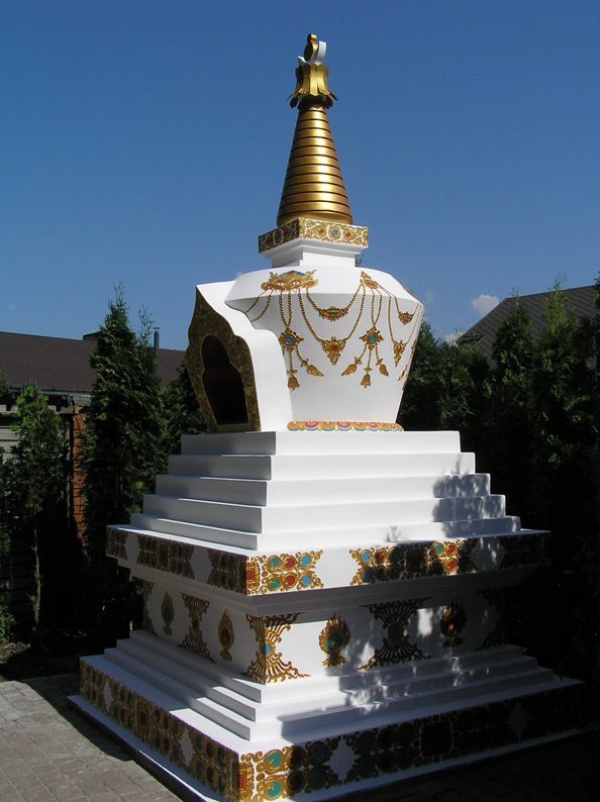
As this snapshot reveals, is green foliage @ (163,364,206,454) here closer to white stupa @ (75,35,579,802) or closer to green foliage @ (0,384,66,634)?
green foliage @ (0,384,66,634)

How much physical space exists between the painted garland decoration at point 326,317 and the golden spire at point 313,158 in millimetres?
812

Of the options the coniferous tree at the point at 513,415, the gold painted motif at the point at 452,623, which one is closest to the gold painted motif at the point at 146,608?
the gold painted motif at the point at 452,623

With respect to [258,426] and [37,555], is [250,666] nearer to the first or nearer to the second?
[258,426]

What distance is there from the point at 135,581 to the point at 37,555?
1.51 m

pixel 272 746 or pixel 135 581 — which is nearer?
pixel 272 746

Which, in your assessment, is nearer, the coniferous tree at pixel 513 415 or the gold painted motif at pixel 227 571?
the gold painted motif at pixel 227 571

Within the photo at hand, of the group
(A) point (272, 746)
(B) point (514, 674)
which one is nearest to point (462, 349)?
(B) point (514, 674)

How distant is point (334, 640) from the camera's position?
6316mm

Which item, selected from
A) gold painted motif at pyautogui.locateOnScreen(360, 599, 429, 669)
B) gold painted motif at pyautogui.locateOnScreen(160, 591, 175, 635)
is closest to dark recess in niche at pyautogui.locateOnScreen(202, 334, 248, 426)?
gold painted motif at pyautogui.locateOnScreen(160, 591, 175, 635)

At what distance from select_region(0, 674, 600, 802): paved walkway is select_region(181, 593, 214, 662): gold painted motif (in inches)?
40.5

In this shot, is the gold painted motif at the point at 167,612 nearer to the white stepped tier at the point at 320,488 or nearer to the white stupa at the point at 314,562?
the white stupa at the point at 314,562

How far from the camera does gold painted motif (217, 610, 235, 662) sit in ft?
21.3

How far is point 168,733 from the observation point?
6.52m

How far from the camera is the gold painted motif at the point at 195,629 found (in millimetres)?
6941
